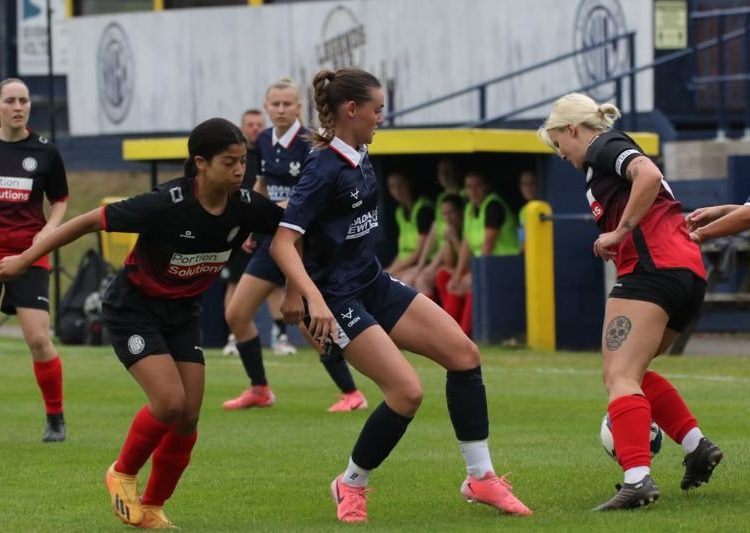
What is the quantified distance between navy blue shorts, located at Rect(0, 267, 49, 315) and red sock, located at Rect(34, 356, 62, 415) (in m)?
0.35

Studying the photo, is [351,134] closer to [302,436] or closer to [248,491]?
[248,491]

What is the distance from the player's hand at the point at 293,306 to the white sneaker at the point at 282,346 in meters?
11.0

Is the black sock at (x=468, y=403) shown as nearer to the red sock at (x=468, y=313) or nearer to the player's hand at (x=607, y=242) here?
the player's hand at (x=607, y=242)

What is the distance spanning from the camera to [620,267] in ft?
25.6

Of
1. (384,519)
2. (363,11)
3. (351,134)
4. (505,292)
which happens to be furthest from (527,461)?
(363,11)

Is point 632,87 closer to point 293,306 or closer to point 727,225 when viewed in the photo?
point 727,225

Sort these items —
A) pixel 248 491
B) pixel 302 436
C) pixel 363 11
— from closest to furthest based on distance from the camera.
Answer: pixel 248 491 → pixel 302 436 → pixel 363 11

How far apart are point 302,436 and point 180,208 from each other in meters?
3.81

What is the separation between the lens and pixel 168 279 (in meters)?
7.55

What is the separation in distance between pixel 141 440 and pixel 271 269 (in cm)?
450

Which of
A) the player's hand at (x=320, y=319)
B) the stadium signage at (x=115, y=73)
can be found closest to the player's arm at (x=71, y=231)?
the player's hand at (x=320, y=319)

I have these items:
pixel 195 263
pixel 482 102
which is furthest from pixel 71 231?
pixel 482 102

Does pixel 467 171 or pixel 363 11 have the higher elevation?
pixel 363 11

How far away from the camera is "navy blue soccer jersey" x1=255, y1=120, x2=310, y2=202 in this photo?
12.5 metres
